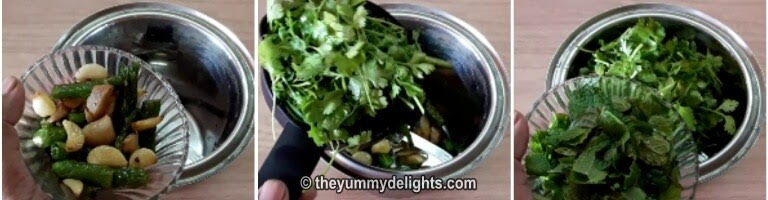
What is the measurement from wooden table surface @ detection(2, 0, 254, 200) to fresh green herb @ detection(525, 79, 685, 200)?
349 millimetres

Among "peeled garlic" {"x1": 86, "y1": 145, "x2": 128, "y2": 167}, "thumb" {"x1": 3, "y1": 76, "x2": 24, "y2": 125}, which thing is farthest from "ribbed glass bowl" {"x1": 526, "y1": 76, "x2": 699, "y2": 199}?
"thumb" {"x1": 3, "y1": 76, "x2": 24, "y2": 125}

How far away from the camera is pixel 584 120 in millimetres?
1012

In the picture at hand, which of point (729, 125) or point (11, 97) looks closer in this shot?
point (11, 97)

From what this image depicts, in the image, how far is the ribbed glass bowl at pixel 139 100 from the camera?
948 millimetres

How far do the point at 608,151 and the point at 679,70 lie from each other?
0.50ft

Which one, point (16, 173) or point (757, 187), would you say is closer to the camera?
point (16, 173)

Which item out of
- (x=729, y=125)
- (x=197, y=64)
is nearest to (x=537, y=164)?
(x=729, y=125)

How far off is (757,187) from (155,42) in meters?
0.77

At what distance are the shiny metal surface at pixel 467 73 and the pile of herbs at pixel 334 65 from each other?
5 centimetres

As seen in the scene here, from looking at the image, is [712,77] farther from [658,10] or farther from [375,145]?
[375,145]

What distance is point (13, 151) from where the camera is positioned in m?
0.95

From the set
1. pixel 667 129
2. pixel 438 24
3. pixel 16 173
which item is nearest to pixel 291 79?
pixel 438 24

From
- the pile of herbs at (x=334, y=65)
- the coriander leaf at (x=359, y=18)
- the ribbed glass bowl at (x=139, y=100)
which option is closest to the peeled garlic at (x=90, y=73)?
the ribbed glass bowl at (x=139, y=100)

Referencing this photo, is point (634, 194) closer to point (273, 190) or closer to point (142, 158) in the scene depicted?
point (273, 190)
